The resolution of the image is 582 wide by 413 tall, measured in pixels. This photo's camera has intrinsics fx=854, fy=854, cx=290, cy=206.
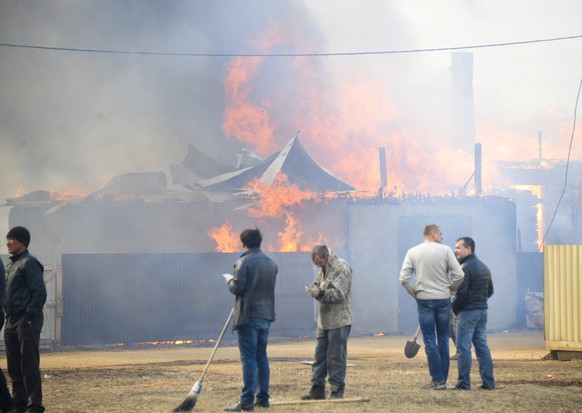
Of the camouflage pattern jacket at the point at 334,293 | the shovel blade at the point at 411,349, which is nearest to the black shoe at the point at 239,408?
the camouflage pattern jacket at the point at 334,293

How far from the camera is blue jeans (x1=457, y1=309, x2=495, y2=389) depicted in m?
10.7

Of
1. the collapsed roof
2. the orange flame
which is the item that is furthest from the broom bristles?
the collapsed roof

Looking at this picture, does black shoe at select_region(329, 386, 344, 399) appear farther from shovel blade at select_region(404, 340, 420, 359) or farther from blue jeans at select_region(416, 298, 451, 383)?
shovel blade at select_region(404, 340, 420, 359)

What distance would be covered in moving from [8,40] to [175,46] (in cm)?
823

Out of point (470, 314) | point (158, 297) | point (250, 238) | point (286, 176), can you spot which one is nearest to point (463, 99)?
point (286, 176)

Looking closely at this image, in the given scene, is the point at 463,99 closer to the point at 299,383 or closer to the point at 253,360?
the point at 299,383

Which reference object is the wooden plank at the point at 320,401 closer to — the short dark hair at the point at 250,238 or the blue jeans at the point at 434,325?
the blue jeans at the point at 434,325

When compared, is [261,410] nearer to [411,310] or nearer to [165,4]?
[411,310]

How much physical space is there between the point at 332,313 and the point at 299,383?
7.60ft

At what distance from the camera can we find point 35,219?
31.8 meters

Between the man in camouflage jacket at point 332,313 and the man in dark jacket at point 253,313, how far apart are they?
58cm

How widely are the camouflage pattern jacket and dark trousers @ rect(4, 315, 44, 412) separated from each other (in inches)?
122

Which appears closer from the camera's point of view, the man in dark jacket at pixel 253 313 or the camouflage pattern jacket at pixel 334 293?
the man in dark jacket at pixel 253 313

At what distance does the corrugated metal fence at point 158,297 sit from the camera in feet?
72.0
